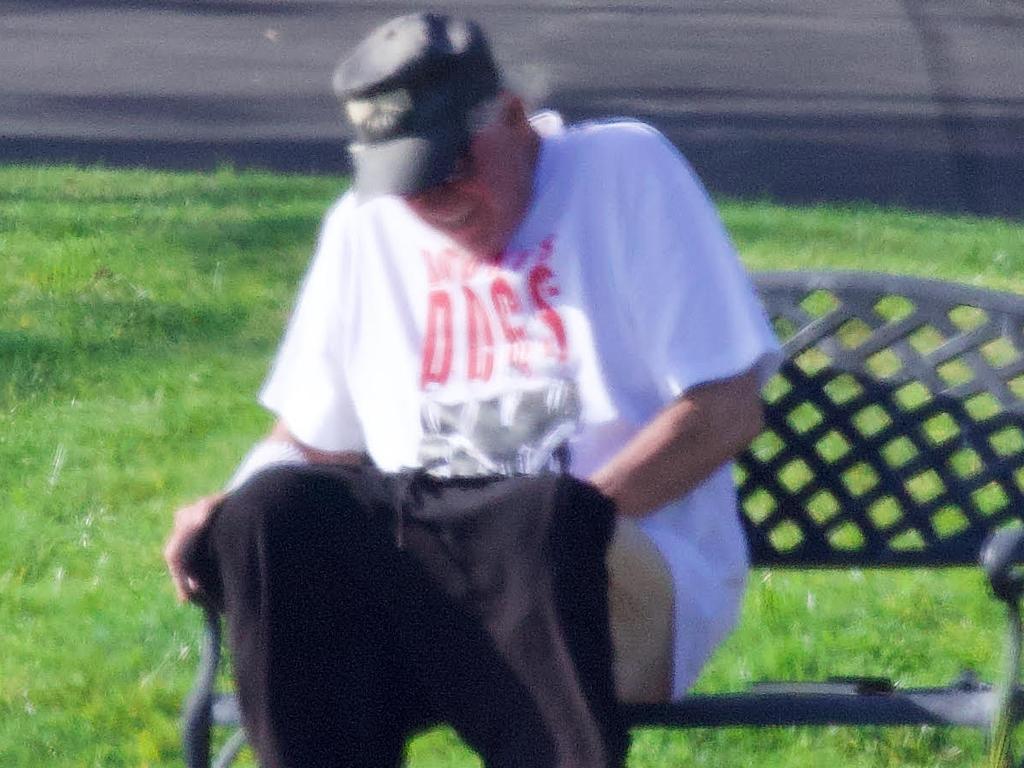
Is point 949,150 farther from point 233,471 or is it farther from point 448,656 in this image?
point 448,656

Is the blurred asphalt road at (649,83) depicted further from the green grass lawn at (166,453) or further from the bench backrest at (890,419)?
the bench backrest at (890,419)

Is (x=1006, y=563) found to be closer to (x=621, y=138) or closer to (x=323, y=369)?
(x=621, y=138)

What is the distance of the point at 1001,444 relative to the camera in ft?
11.6

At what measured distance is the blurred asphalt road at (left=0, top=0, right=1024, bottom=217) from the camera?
927cm

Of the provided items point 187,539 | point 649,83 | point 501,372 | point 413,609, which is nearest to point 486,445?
point 501,372

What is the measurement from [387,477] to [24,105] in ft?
27.6

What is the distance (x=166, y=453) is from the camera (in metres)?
5.01

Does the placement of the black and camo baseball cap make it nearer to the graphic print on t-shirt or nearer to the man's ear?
the man's ear

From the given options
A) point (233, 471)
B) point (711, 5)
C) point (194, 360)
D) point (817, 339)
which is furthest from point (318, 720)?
point (711, 5)

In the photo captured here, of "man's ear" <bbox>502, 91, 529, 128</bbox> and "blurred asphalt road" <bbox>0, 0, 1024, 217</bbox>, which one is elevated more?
"man's ear" <bbox>502, 91, 529, 128</bbox>

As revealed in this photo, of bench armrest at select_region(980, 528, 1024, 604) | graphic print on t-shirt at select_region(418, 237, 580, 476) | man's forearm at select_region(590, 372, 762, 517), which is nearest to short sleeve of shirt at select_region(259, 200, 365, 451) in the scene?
graphic print on t-shirt at select_region(418, 237, 580, 476)

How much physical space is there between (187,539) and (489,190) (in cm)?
61

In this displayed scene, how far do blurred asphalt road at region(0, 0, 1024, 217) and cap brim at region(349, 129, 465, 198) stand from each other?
580 centimetres

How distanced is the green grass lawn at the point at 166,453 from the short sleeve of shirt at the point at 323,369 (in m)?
0.81
